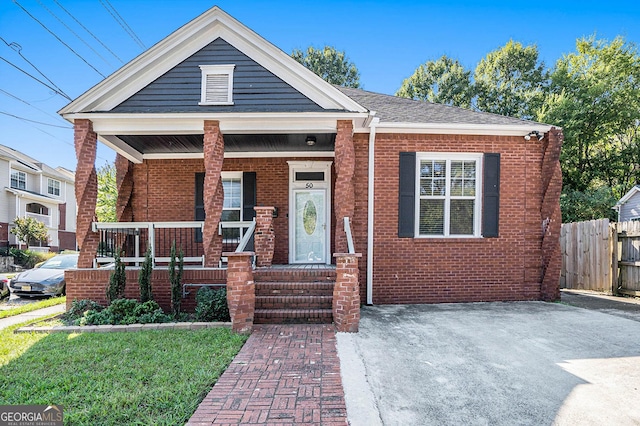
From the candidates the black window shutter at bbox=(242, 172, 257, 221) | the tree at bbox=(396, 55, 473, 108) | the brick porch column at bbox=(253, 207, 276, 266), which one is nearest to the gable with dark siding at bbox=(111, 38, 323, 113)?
the brick porch column at bbox=(253, 207, 276, 266)

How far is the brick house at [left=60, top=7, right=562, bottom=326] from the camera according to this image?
6.73 m

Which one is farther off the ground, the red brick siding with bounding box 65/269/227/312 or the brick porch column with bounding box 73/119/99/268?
the brick porch column with bounding box 73/119/99/268

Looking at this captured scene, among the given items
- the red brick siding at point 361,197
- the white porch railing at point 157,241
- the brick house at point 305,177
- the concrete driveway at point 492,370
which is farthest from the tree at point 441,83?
the white porch railing at point 157,241

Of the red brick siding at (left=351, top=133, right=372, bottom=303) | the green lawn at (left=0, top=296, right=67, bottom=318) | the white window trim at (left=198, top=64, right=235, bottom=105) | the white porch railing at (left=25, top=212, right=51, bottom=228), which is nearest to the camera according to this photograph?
the white window trim at (left=198, top=64, right=235, bottom=105)

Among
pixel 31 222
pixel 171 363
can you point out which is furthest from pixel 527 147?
pixel 31 222

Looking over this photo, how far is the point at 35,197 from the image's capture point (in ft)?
80.3

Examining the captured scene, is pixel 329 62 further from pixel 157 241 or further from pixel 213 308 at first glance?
pixel 213 308

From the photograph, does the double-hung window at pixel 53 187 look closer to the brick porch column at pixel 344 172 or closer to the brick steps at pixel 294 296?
the brick steps at pixel 294 296

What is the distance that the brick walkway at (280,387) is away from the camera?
2.86m

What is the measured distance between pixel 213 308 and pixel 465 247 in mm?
5546

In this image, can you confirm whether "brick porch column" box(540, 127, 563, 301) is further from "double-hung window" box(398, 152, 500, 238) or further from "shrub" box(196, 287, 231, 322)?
"shrub" box(196, 287, 231, 322)

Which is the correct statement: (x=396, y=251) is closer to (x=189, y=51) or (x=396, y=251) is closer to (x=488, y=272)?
(x=488, y=272)

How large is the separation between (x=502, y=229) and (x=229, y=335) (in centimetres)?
637

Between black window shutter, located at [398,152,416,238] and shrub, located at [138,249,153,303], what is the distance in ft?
17.0
